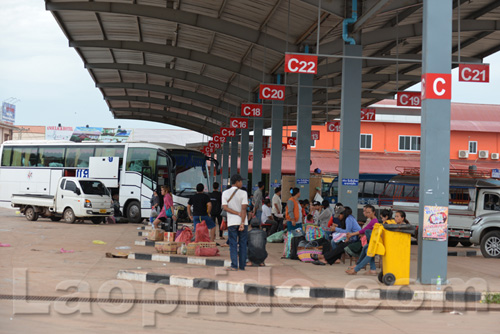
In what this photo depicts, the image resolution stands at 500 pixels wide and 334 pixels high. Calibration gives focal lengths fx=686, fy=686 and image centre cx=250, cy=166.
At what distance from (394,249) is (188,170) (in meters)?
19.7

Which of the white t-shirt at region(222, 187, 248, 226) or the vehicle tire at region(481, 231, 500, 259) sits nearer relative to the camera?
the white t-shirt at region(222, 187, 248, 226)

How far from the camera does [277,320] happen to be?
27.7ft

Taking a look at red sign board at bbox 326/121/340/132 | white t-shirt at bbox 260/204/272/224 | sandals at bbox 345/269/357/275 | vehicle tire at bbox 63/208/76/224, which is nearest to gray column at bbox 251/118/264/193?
red sign board at bbox 326/121/340/132

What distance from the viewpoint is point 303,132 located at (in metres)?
25.3

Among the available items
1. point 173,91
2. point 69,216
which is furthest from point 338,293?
point 173,91

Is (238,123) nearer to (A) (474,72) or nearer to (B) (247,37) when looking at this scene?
(B) (247,37)

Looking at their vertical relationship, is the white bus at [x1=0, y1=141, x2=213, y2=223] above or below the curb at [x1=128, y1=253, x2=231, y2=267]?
above

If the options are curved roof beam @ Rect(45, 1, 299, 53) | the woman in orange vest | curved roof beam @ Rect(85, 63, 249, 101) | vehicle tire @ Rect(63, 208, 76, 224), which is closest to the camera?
the woman in orange vest

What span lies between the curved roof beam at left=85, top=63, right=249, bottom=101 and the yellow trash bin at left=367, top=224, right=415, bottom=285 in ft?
71.1

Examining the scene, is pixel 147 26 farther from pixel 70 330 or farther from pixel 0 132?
pixel 0 132

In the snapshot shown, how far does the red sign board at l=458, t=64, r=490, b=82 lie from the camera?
59.3 ft

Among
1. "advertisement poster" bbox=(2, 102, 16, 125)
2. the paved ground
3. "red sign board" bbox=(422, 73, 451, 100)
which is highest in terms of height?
"advertisement poster" bbox=(2, 102, 16, 125)

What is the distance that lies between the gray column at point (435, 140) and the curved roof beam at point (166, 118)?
37471 millimetres

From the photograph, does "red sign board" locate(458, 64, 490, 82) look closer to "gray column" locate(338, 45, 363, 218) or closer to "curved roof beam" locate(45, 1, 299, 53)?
"gray column" locate(338, 45, 363, 218)
